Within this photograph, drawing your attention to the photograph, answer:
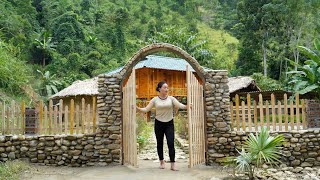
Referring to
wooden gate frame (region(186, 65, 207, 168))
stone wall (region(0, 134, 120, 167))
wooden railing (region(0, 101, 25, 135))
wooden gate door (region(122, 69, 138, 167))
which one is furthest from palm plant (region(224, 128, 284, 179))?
wooden railing (region(0, 101, 25, 135))

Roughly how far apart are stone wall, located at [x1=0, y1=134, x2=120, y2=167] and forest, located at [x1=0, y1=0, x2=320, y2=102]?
20.3ft

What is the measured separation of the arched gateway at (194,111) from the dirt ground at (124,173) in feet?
1.26

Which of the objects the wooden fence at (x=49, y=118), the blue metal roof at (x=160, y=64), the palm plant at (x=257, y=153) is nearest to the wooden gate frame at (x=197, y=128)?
the palm plant at (x=257, y=153)

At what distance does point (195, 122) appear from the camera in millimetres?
7895

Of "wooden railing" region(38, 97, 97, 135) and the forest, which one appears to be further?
the forest

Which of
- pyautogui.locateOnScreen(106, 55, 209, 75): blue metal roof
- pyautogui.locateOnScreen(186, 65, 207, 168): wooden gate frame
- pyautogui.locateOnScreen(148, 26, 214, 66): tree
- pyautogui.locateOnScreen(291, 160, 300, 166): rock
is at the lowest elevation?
pyautogui.locateOnScreen(291, 160, 300, 166): rock

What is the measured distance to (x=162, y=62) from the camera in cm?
2577

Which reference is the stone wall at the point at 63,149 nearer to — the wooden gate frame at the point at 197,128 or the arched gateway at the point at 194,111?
the arched gateway at the point at 194,111

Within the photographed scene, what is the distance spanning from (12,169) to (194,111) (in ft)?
13.3

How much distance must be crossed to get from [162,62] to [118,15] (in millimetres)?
15831

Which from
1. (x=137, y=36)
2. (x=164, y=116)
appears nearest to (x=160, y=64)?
(x=164, y=116)

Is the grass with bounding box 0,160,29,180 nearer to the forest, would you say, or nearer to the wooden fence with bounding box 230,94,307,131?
the wooden fence with bounding box 230,94,307,131

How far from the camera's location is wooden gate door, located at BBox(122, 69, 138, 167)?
7.67 m

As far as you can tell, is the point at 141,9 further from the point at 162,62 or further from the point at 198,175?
the point at 198,175
